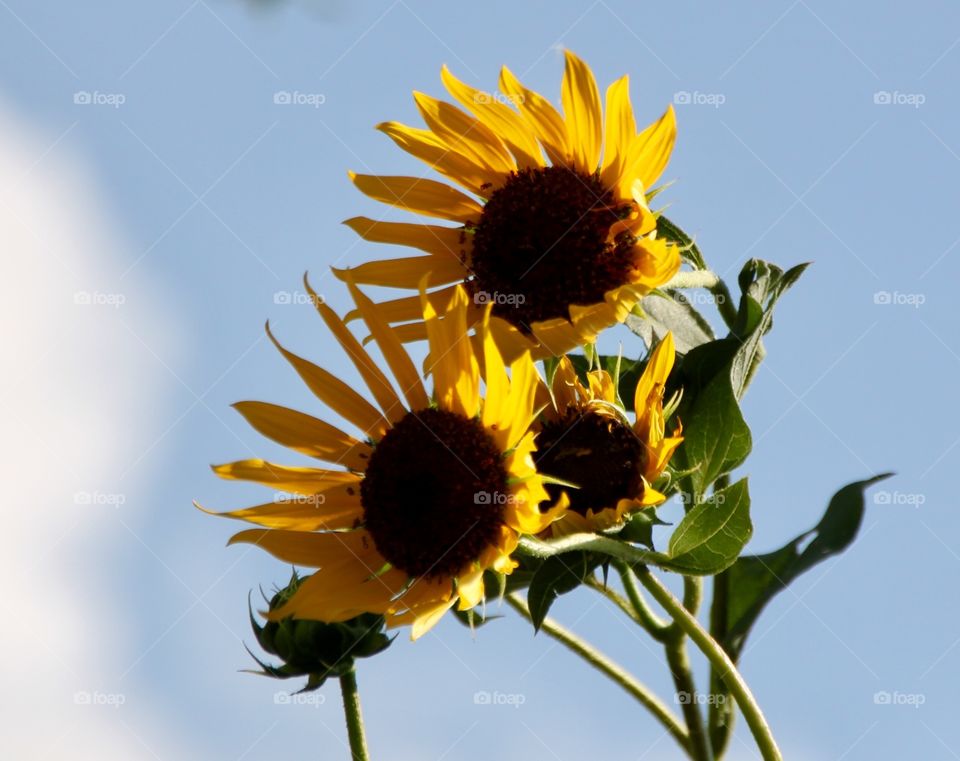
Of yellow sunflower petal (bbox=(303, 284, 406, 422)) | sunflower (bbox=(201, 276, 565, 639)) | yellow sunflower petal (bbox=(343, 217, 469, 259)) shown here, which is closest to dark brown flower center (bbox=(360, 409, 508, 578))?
sunflower (bbox=(201, 276, 565, 639))

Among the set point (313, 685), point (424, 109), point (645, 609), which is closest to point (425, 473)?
point (313, 685)

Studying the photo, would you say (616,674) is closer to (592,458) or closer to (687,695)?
(687,695)

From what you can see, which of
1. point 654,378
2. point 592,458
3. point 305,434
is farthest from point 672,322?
point 305,434

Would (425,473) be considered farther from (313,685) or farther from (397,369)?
(313,685)

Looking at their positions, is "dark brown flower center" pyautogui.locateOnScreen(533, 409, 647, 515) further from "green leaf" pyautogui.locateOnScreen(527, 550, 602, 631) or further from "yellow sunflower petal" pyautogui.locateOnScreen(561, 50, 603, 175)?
"yellow sunflower petal" pyautogui.locateOnScreen(561, 50, 603, 175)

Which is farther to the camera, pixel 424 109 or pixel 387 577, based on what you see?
pixel 424 109

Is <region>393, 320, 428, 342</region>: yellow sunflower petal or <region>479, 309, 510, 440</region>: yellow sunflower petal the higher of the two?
<region>393, 320, 428, 342</region>: yellow sunflower petal
